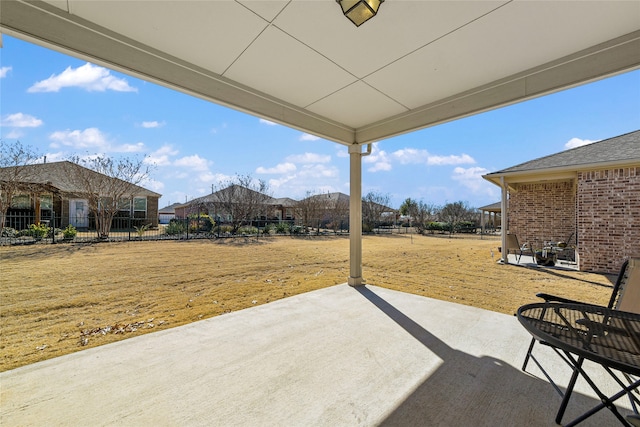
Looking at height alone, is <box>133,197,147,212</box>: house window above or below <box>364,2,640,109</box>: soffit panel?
below

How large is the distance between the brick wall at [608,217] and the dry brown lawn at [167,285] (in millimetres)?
627

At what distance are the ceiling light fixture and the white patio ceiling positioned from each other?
17 cm

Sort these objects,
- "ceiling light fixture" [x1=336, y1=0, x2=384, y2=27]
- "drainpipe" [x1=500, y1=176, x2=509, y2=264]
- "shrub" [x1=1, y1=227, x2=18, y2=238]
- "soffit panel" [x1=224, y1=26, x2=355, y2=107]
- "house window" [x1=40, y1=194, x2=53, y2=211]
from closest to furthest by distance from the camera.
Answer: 1. "ceiling light fixture" [x1=336, y1=0, x2=384, y2=27]
2. "soffit panel" [x1=224, y1=26, x2=355, y2=107]
3. "drainpipe" [x1=500, y1=176, x2=509, y2=264]
4. "shrub" [x1=1, y1=227, x2=18, y2=238]
5. "house window" [x1=40, y1=194, x2=53, y2=211]

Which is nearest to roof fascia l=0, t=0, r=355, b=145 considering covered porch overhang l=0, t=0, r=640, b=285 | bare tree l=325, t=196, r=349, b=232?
covered porch overhang l=0, t=0, r=640, b=285

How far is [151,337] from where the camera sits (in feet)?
8.87

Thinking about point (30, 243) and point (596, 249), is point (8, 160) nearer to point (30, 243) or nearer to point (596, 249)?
point (30, 243)

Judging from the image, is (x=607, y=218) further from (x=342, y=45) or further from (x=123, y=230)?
(x=123, y=230)

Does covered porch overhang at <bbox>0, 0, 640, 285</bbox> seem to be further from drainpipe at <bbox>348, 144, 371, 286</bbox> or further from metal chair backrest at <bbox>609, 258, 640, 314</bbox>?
metal chair backrest at <bbox>609, 258, 640, 314</bbox>

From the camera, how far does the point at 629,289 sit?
6.89 ft

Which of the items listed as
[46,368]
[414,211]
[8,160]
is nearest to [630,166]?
[46,368]

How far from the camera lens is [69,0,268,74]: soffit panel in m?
1.93

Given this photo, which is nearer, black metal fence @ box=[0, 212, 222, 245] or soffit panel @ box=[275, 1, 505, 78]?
soffit panel @ box=[275, 1, 505, 78]

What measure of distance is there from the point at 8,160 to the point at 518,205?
1902 cm

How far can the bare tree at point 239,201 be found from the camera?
57.7ft
